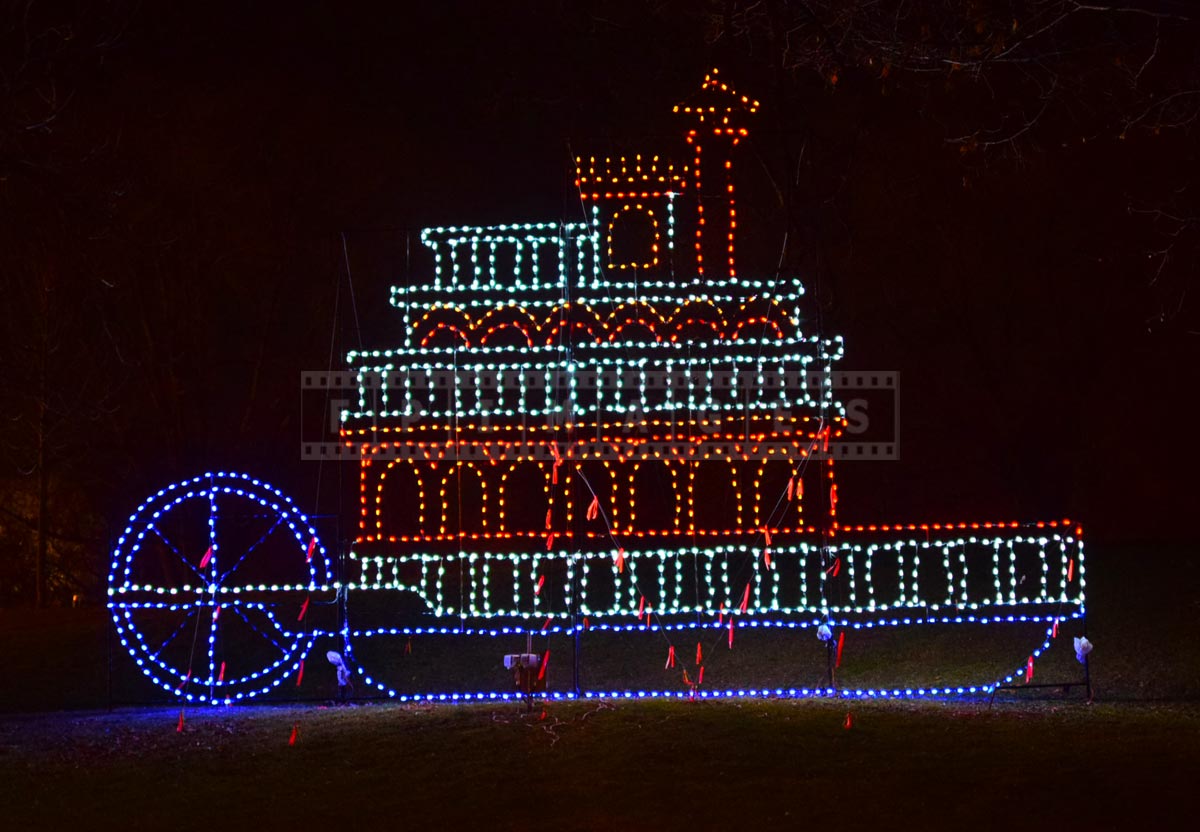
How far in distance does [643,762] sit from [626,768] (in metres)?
0.14

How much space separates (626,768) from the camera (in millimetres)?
7125

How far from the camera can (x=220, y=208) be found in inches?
623

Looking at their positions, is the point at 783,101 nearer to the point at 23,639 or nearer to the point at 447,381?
the point at 447,381

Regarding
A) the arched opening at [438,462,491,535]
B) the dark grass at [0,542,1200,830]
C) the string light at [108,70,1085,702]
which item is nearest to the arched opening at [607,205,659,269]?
the string light at [108,70,1085,702]

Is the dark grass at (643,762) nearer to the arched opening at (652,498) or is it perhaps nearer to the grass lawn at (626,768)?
the grass lawn at (626,768)

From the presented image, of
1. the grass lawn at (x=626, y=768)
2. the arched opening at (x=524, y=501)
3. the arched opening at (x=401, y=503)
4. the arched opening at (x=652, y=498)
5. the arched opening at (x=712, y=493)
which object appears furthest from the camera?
the arched opening at (x=401, y=503)

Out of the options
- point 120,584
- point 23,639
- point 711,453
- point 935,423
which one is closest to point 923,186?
point 935,423

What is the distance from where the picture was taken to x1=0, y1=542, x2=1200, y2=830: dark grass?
21.1ft

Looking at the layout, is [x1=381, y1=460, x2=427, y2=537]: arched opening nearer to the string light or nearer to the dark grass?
the string light

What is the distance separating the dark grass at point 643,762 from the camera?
643 cm

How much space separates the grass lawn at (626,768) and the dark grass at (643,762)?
0.05 feet

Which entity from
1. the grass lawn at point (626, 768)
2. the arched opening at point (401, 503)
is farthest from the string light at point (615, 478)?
the grass lawn at point (626, 768)

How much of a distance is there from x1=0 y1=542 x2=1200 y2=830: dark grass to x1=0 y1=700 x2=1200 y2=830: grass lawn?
0.02 m

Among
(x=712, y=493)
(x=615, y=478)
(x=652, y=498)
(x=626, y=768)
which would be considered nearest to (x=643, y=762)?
(x=626, y=768)
